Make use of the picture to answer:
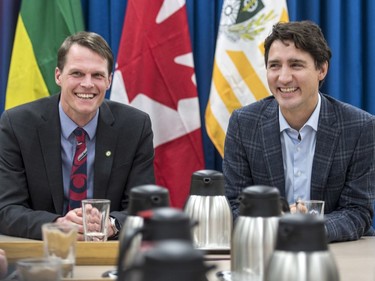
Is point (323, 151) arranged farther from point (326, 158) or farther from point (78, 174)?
point (78, 174)

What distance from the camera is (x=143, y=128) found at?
279cm

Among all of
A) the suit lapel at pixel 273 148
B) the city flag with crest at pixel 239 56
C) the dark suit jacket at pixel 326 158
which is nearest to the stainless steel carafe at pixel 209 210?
the dark suit jacket at pixel 326 158

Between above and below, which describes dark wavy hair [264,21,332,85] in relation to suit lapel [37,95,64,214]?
above

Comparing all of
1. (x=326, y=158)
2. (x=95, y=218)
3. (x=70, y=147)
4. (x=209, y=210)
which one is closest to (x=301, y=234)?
(x=209, y=210)

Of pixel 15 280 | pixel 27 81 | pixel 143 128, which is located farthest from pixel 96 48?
pixel 15 280

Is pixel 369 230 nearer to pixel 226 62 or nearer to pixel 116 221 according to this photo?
pixel 116 221

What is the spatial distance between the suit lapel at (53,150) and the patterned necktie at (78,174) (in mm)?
40

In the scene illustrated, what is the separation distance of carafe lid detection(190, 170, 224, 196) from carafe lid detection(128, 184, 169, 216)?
1.33ft

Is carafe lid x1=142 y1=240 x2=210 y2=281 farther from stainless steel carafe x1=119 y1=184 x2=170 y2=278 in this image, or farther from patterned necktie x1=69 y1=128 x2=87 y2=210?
patterned necktie x1=69 y1=128 x2=87 y2=210

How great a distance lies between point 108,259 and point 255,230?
18.2 inches

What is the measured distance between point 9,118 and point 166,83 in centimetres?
111

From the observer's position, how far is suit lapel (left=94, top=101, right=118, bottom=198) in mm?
2627

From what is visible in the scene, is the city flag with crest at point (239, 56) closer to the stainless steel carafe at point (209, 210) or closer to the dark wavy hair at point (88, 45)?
the dark wavy hair at point (88, 45)

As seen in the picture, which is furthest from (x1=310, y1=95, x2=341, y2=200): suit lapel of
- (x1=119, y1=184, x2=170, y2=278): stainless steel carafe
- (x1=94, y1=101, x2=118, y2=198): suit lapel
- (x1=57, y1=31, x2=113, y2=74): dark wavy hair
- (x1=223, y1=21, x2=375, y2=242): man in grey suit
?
(x1=119, y1=184, x2=170, y2=278): stainless steel carafe
